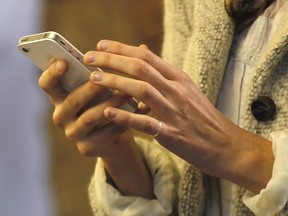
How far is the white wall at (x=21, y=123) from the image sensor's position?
61.5 inches

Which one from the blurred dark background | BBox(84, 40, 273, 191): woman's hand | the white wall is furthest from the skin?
the blurred dark background

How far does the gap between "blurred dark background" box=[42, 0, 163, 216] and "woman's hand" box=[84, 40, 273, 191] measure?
3.53ft

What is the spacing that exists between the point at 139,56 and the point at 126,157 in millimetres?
190

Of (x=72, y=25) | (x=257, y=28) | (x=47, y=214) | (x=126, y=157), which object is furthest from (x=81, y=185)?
(x=257, y=28)

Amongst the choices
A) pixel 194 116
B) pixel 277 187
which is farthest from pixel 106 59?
pixel 277 187

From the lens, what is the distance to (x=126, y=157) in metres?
0.75

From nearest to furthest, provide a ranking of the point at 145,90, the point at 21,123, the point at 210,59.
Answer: the point at 145,90 < the point at 210,59 < the point at 21,123

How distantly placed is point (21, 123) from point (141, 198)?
3.10ft

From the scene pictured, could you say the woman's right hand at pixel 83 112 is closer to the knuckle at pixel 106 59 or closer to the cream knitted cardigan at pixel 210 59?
the knuckle at pixel 106 59

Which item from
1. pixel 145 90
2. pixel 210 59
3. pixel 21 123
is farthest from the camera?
pixel 21 123

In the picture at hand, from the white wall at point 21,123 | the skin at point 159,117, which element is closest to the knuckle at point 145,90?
the skin at point 159,117

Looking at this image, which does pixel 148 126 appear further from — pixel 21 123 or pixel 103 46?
pixel 21 123

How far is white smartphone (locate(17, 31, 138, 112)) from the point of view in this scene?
0.60 meters

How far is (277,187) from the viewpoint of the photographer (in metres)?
0.60
